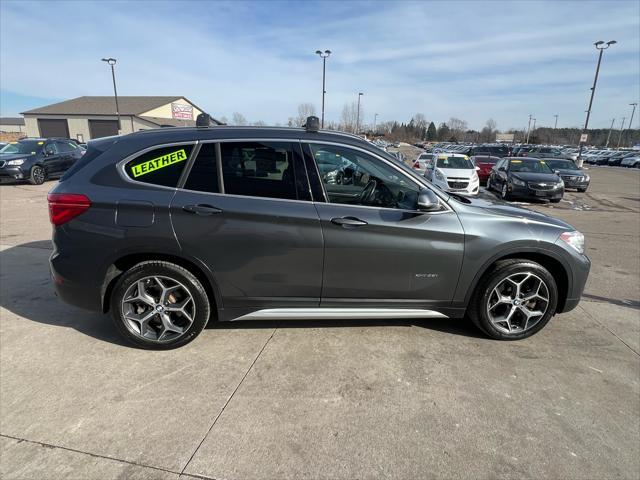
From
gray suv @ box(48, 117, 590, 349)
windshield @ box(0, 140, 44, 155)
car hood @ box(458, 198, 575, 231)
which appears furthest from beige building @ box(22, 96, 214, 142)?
car hood @ box(458, 198, 575, 231)

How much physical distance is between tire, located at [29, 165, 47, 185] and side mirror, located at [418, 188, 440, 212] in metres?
15.1

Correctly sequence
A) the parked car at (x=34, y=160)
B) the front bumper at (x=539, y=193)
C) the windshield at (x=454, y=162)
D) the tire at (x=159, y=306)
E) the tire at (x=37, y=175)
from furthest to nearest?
the windshield at (x=454, y=162), the tire at (x=37, y=175), the parked car at (x=34, y=160), the front bumper at (x=539, y=193), the tire at (x=159, y=306)

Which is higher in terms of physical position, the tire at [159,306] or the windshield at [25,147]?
the windshield at [25,147]

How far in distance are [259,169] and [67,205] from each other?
1.57 meters

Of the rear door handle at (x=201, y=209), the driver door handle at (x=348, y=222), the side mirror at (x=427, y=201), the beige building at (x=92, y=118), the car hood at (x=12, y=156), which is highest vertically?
the beige building at (x=92, y=118)

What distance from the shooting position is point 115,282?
10.5ft

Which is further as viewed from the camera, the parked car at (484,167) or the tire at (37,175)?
the parked car at (484,167)

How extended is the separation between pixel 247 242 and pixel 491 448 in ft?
7.23

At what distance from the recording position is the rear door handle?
3.01m

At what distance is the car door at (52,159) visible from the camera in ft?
45.5

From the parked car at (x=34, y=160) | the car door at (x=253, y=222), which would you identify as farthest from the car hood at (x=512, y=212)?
the parked car at (x=34, y=160)

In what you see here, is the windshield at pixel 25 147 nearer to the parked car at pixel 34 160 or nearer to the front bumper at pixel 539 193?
the parked car at pixel 34 160

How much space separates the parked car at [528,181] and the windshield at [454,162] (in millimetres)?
1301

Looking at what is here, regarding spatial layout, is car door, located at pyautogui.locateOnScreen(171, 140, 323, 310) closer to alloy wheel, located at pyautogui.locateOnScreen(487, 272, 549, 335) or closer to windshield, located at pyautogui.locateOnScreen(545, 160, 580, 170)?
alloy wheel, located at pyautogui.locateOnScreen(487, 272, 549, 335)
